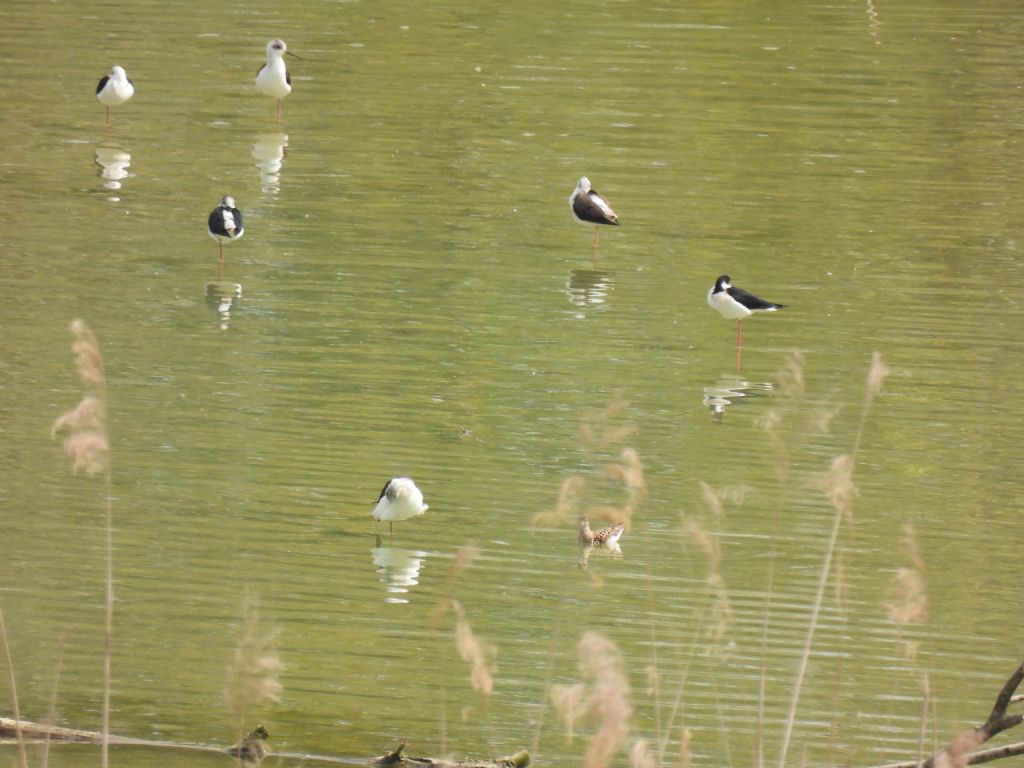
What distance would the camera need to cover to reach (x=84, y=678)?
7.98 m

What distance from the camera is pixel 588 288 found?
14.5 metres

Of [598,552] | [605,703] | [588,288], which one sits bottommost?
[588,288]

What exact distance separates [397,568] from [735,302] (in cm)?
458

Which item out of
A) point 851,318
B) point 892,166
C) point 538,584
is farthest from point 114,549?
point 892,166

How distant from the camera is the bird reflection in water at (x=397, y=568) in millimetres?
9008

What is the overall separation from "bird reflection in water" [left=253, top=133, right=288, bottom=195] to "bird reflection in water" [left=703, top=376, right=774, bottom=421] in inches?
249

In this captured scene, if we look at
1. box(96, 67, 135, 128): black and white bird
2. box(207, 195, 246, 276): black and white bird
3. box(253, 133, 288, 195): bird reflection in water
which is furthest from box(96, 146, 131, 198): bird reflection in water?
box(207, 195, 246, 276): black and white bird

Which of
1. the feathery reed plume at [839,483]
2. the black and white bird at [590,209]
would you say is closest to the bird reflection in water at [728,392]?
the black and white bird at [590,209]

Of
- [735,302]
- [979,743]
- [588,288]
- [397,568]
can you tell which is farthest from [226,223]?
[979,743]

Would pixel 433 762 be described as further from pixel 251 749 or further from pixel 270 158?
pixel 270 158

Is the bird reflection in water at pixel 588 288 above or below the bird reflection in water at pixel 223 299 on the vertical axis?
below

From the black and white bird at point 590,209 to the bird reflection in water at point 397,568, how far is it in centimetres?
626

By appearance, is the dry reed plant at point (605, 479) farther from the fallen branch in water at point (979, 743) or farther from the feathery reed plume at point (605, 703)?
the fallen branch in water at point (979, 743)

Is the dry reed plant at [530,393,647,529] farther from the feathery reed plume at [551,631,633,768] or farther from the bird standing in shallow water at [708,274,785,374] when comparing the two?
the bird standing in shallow water at [708,274,785,374]
